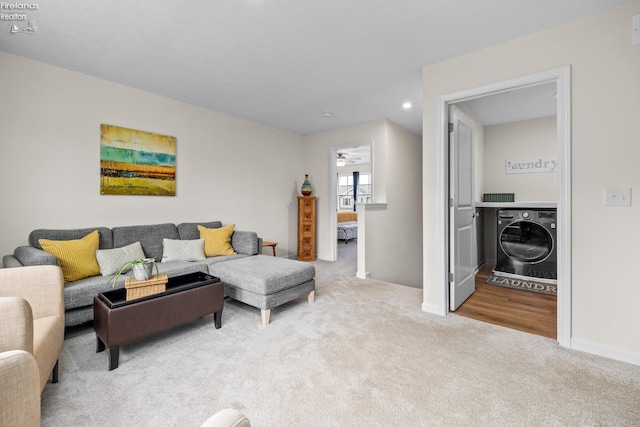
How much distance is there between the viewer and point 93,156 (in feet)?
10.2

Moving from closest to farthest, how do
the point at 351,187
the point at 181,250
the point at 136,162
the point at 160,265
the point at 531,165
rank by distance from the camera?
the point at 160,265 → the point at 181,250 → the point at 136,162 → the point at 531,165 → the point at 351,187

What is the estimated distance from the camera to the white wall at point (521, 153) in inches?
173

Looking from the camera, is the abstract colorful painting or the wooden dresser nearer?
the abstract colorful painting

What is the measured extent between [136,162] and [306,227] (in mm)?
2804

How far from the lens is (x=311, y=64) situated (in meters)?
2.80

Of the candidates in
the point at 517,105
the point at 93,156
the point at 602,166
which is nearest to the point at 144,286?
the point at 93,156

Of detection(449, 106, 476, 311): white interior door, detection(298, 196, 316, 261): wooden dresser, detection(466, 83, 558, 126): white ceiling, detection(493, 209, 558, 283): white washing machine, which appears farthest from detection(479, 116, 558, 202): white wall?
detection(298, 196, 316, 261): wooden dresser

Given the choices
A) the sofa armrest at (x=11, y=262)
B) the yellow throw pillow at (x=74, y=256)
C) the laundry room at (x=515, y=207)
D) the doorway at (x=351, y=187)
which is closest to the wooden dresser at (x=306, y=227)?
the doorway at (x=351, y=187)

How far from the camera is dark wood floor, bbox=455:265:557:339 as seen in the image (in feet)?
8.20

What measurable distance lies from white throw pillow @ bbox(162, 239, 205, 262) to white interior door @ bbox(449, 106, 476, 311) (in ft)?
9.06

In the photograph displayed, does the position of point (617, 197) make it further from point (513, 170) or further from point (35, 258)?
point (35, 258)

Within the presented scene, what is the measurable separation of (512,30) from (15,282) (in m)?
3.78

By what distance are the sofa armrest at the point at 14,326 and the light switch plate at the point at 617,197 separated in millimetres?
3417

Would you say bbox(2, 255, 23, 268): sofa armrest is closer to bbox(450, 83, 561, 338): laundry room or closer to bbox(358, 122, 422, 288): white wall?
bbox(358, 122, 422, 288): white wall
